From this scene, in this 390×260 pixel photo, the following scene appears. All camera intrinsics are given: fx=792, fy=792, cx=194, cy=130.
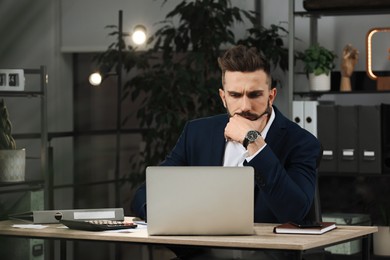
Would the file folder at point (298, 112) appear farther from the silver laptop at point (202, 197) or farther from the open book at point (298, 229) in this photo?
→ the silver laptop at point (202, 197)

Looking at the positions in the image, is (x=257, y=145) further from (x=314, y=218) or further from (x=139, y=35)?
(x=139, y=35)

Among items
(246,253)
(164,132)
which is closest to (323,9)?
(164,132)

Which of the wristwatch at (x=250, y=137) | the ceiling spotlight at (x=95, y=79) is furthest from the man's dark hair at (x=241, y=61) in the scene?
the ceiling spotlight at (x=95, y=79)

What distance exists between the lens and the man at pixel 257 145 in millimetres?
2195

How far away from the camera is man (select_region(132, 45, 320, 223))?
7.20ft

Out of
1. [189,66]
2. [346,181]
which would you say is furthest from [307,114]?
[189,66]

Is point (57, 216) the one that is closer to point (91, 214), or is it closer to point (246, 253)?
point (91, 214)

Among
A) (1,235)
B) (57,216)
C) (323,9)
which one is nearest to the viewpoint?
(1,235)

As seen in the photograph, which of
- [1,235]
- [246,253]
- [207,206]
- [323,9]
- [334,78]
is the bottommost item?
[246,253]

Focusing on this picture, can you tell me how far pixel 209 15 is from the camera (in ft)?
16.1

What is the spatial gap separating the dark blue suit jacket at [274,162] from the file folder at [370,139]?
223 cm

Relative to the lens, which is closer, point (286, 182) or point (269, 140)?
point (286, 182)

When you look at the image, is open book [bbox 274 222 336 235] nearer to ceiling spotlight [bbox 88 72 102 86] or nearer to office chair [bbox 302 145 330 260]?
office chair [bbox 302 145 330 260]

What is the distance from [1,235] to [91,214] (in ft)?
6.42
